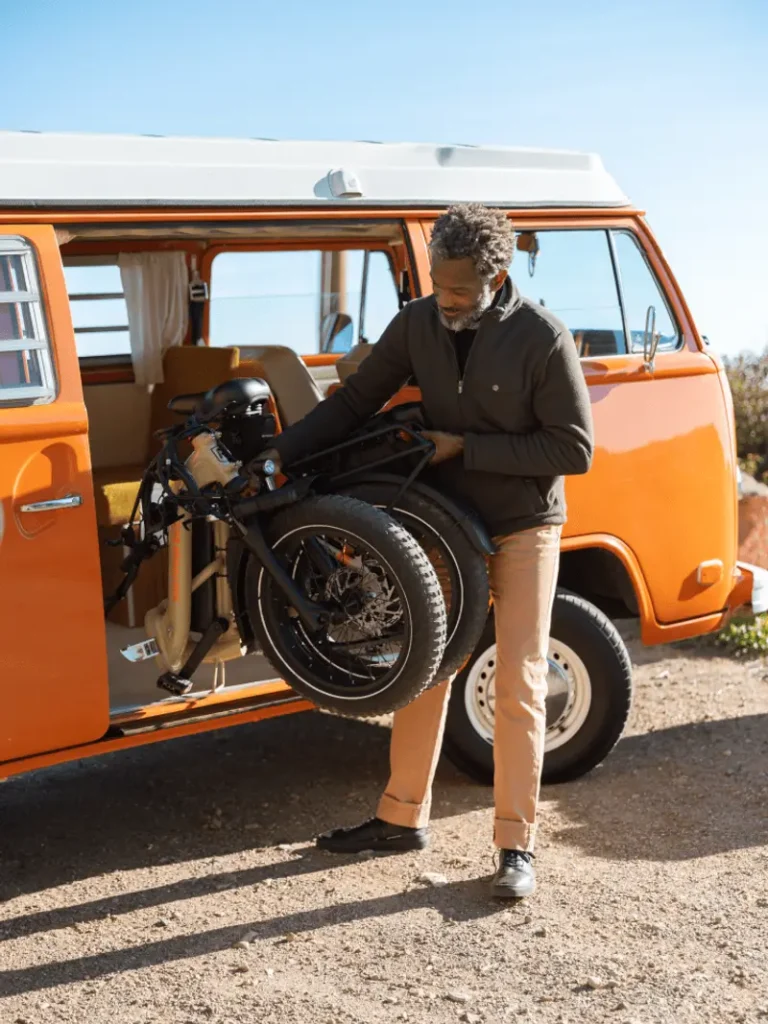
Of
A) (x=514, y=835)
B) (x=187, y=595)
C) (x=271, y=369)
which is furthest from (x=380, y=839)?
(x=271, y=369)

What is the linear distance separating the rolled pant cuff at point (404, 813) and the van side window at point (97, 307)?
281 centimetres

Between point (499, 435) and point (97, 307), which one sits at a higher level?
point (97, 307)

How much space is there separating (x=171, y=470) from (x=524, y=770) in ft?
4.95

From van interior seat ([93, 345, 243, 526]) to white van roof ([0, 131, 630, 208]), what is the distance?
1372 mm

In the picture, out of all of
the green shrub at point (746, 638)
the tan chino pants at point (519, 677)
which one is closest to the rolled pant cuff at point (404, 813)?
the tan chino pants at point (519, 677)

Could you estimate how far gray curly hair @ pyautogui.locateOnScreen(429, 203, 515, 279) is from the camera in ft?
13.2

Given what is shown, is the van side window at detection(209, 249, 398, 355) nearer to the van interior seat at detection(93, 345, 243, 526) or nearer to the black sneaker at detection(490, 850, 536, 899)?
the van interior seat at detection(93, 345, 243, 526)

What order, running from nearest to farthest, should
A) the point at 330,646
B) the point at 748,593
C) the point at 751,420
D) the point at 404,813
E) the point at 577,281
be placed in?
the point at 330,646 < the point at 404,813 < the point at 577,281 < the point at 748,593 < the point at 751,420

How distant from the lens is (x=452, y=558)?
4.12 meters

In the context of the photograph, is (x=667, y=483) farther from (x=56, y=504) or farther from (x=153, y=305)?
(x=153, y=305)

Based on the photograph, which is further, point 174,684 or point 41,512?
point 174,684

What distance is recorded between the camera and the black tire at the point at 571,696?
518 centimetres

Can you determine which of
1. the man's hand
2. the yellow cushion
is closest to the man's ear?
the man's hand

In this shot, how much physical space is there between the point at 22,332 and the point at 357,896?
208cm
